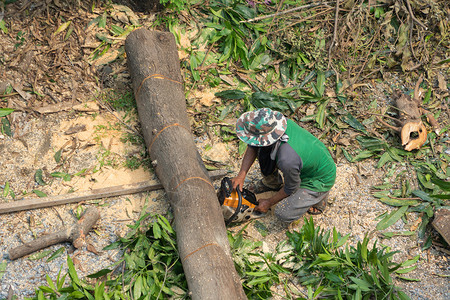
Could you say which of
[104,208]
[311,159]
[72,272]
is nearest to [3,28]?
[104,208]

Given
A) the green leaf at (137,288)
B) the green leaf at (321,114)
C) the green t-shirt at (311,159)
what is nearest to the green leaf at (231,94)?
the green leaf at (321,114)

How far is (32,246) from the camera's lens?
3480mm

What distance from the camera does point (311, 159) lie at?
3547mm

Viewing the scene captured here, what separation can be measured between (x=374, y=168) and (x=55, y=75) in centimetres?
389

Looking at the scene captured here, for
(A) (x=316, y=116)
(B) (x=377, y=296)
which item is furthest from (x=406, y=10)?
(B) (x=377, y=296)

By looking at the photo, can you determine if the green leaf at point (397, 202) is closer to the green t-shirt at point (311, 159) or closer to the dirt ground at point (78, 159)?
the dirt ground at point (78, 159)

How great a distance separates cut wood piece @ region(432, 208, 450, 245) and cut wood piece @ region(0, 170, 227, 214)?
2.14 metres

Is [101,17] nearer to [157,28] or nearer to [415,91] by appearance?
[157,28]

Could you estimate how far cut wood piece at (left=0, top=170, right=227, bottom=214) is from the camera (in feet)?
12.3

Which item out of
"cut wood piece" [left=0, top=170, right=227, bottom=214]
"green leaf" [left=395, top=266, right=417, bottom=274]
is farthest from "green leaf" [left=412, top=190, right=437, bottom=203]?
"cut wood piece" [left=0, top=170, right=227, bottom=214]

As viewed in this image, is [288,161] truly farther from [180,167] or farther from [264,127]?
Answer: [180,167]

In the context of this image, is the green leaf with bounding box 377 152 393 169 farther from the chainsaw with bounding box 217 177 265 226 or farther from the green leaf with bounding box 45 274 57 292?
the green leaf with bounding box 45 274 57 292

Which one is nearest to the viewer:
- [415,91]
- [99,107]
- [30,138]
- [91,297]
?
[91,297]

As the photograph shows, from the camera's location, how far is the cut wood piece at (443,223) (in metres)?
3.69
